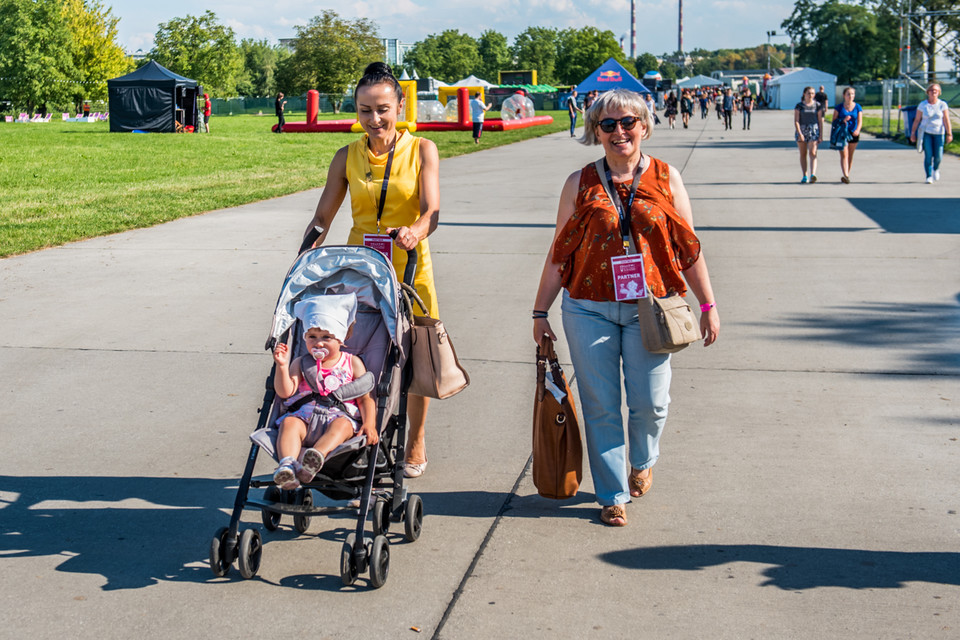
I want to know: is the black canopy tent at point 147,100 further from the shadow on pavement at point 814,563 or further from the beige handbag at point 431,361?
the shadow on pavement at point 814,563

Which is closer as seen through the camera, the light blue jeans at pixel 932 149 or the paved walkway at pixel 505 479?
the paved walkway at pixel 505 479

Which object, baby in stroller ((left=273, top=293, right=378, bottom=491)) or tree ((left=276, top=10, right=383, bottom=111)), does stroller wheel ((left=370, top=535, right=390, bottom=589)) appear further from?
tree ((left=276, top=10, right=383, bottom=111))

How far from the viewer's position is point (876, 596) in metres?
3.64

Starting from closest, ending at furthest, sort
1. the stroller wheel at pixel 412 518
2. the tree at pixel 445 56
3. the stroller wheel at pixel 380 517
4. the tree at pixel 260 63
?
the stroller wheel at pixel 380 517
the stroller wheel at pixel 412 518
the tree at pixel 445 56
the tree at pixel 260 63

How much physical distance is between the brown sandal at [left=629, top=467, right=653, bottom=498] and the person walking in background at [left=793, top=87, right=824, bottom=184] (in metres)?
14.9

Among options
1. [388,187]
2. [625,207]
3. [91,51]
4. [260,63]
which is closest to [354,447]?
[388,187]

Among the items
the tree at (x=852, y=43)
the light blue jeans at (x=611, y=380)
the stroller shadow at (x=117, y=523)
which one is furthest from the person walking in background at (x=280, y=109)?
the tree at (x=852, y=43)

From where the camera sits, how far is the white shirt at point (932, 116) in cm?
1738

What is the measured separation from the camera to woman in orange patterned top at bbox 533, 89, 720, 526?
159 inches

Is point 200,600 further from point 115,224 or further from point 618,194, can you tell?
point 115,224

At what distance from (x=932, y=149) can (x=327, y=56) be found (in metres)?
86.4

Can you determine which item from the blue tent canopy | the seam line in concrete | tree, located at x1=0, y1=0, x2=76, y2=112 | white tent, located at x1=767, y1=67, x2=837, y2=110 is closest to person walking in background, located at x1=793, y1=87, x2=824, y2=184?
the seam line in concrete

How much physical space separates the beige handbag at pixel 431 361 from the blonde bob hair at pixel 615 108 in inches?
38.4

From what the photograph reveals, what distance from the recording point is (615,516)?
4.30 metres
